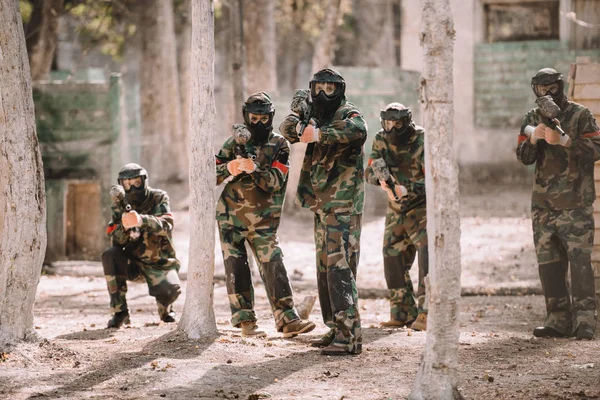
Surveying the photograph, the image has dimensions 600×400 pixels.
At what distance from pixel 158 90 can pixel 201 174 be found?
13492 mm

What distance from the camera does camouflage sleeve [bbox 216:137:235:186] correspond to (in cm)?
795

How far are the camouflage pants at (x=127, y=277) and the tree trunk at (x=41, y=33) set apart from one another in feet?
21.3

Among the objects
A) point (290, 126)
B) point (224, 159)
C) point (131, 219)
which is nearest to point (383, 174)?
point (224, 159)

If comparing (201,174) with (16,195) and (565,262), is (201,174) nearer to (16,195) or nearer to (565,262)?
(16,195)

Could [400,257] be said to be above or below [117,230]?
below

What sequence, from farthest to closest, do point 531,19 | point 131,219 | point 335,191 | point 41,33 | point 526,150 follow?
point 531,19, point 41,33, point 131,219, point 526,150, point 335,191

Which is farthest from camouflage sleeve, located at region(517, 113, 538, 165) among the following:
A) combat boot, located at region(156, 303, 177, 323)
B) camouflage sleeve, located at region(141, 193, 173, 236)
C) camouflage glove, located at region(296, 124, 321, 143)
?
combat boot, located at region(156, 303, 177, 323)


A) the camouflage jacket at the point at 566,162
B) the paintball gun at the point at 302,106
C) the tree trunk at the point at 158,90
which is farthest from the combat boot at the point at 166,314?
the tree trunk at the point at 158,90

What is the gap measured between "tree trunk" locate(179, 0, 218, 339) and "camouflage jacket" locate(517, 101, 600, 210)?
2.57 m

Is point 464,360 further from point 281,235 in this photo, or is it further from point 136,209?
point 281,235

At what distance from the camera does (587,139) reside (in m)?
8.09

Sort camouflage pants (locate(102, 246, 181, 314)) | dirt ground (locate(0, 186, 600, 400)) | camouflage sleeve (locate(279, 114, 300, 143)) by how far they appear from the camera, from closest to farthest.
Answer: dirt ground (locate(0, 186, 600, 400)) < camouflage sleeve (locate(279, 114, 300, 143)) < camouflage pants (locate(102, 246, 181, 314))

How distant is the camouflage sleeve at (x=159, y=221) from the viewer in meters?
8.89

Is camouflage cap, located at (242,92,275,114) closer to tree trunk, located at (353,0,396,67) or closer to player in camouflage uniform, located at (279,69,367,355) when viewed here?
player in camouflage uniform, located at (279,69,367,355)
